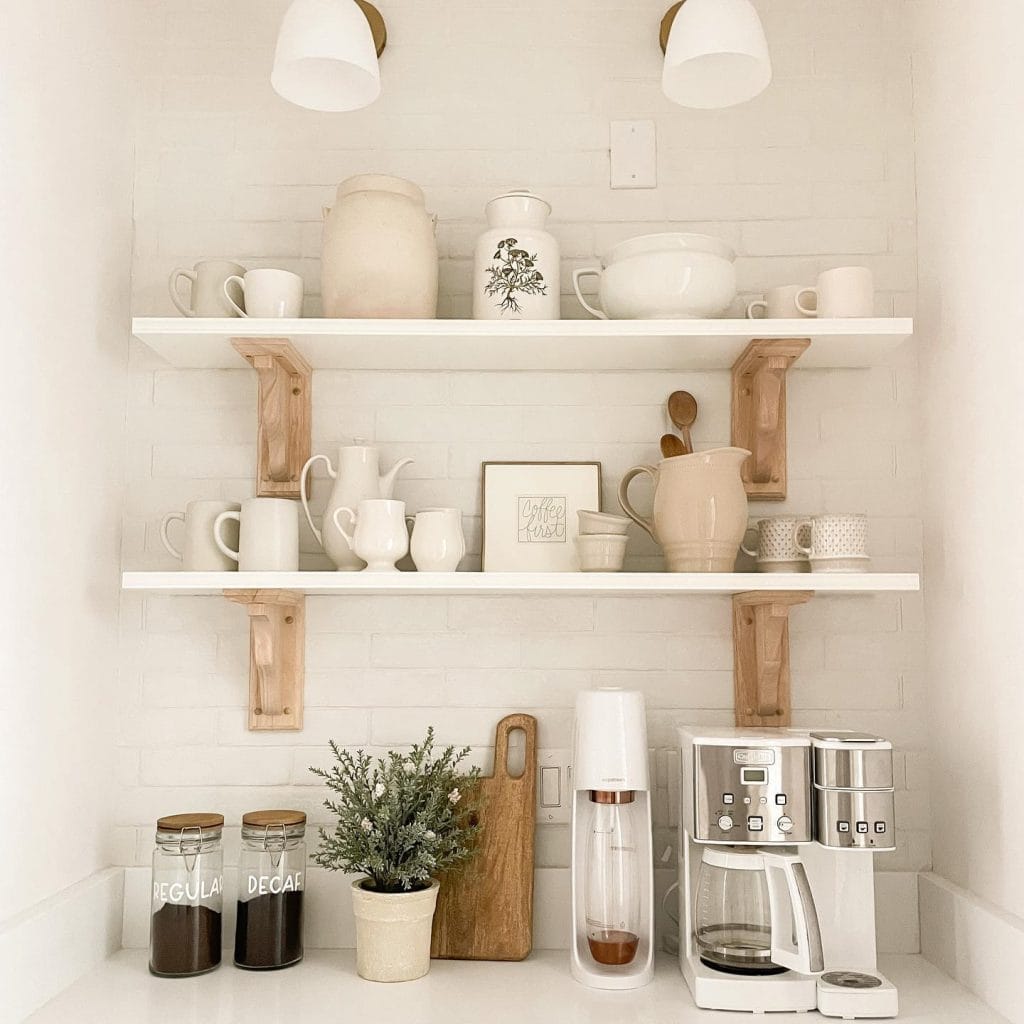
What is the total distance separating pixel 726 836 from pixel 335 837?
0.63m

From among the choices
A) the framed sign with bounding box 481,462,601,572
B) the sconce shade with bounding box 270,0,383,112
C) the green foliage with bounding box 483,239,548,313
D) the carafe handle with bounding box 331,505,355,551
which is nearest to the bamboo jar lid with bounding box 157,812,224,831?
the carafe handle with bounding box 331,505,355,551

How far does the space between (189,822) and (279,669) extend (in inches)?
10.7

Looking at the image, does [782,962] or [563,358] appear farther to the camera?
[563,358]

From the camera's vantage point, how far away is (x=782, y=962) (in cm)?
135

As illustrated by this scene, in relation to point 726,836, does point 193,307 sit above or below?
above

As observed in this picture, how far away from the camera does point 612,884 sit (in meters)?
1.53

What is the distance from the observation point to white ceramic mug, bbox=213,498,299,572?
1.58 metres

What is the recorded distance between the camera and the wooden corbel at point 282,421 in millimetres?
1709

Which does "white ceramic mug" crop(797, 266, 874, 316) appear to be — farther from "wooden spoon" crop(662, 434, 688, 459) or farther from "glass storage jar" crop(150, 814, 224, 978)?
"glass storage jar" crop(150, 814, 224, 978)

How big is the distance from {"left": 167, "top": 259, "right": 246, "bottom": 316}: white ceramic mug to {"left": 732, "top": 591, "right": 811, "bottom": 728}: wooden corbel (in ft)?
2.99

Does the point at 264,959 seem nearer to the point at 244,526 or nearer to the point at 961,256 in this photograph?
the point at 244,526

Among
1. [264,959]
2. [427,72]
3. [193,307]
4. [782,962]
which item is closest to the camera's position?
[782,962]

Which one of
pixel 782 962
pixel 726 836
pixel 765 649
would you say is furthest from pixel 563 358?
pixel 782 962

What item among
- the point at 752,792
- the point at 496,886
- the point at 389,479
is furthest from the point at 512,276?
the point at 496,886
